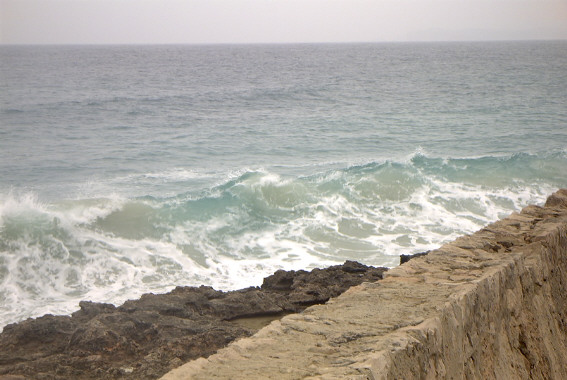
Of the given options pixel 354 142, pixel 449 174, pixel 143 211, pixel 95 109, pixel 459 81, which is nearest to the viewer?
pixel 143 211

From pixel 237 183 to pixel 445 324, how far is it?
13378 millimetres

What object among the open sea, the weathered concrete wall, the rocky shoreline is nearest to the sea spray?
the open sea

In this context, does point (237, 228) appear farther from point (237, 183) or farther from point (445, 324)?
point (445, 324)

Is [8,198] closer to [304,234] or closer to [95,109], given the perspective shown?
[304,234]

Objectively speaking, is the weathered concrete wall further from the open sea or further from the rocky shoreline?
the open sea

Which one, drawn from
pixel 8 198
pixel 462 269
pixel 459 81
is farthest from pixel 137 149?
pixel 459 81

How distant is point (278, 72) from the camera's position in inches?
2361

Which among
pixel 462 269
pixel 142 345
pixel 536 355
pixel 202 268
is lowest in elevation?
pixel 202 268

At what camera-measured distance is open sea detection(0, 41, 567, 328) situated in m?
12.3

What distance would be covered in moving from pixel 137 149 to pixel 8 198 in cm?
721

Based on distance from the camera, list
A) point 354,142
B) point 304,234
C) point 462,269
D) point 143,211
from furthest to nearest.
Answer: point 354,142, point 143,211, point 304,234, point 462,269

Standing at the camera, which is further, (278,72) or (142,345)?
(278,72)

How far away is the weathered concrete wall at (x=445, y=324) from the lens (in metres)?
3.29

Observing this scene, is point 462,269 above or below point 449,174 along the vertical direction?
above
